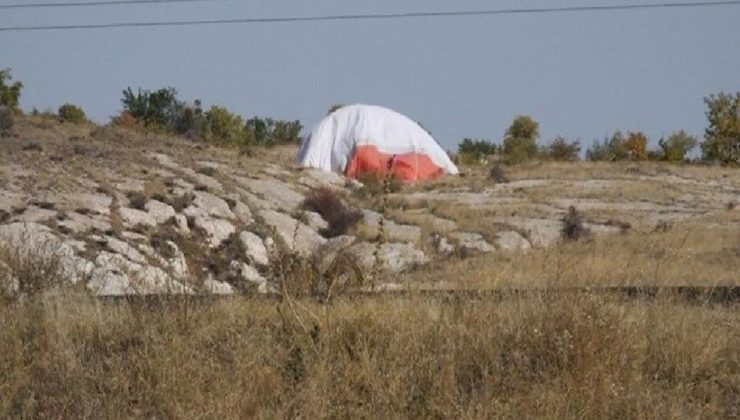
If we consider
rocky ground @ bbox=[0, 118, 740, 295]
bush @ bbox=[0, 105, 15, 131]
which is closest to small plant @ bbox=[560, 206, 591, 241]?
rocky ground @ bbox=[0, 118, 740, 295]

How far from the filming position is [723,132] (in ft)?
223

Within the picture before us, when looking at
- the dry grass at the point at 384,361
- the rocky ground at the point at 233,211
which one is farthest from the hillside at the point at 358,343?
the rocky ground at the point at 233,211

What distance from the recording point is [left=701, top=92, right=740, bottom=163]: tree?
6731 cm

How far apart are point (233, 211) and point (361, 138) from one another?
20522 mm

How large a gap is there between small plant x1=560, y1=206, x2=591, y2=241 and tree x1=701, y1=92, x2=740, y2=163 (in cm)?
4152

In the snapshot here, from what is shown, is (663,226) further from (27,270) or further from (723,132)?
(723,132)

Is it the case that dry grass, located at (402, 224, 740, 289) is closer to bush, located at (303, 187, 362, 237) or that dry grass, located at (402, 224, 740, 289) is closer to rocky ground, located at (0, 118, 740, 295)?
rocky ground, located at (0, 118, 740, 295)

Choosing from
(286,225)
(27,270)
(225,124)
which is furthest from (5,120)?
(225,124)

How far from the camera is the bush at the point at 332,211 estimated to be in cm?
2573

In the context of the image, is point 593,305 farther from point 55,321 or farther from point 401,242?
point 401,242

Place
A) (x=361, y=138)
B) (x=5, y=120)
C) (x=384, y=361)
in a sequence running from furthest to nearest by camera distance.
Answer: (x=361, y=138), (x=5, y=120), (x=384, y=361)

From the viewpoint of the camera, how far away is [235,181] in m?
29.0

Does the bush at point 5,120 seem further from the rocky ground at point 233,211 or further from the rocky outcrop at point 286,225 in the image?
the rocky outcrop at point 286,225

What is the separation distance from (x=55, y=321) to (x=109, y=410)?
1763mm
